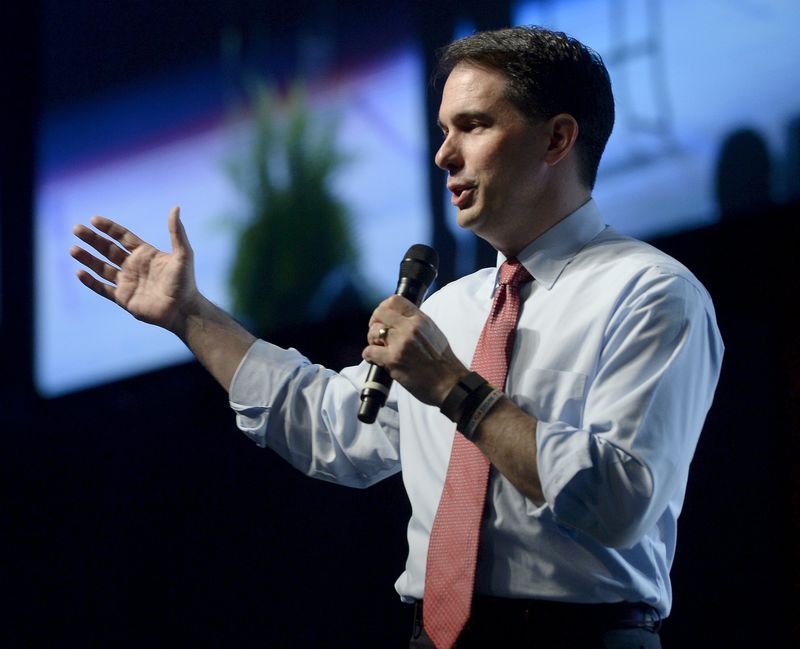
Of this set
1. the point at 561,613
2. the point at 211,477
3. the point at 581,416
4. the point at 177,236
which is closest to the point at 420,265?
the point at 581,416

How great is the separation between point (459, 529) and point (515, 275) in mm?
425

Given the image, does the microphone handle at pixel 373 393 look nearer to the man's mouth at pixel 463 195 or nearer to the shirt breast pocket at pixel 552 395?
the shirt breast pocket at pixel 552 395

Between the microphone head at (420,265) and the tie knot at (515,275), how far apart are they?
4.7 inches

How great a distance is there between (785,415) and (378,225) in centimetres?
117

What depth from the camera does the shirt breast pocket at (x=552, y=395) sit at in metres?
1.41

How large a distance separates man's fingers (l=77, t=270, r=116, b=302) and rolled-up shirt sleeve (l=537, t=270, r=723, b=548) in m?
0.85

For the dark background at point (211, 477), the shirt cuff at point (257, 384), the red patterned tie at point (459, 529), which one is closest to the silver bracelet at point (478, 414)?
the red patterned tie at point (459, 529)

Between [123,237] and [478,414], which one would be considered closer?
[478,414]

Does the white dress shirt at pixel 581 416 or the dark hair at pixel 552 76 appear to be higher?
the dark hair at pixel 552 76

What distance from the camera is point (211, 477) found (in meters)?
2.96

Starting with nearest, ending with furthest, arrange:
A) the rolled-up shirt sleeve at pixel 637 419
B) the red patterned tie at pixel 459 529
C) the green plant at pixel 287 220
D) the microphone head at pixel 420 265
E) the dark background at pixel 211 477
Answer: the rolled-up shirt sleeve at pixel 637 419 → the red patterned tie at pixel 459 529 → the microphone head at pixel 420 265 → the dark background at pixel 211 477 → the green plant at pixel 287 220

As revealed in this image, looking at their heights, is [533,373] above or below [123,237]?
below

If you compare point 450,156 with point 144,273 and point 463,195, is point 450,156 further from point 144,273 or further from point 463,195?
point 144,273

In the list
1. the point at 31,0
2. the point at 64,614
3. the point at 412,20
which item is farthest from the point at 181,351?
the point at 31,0
